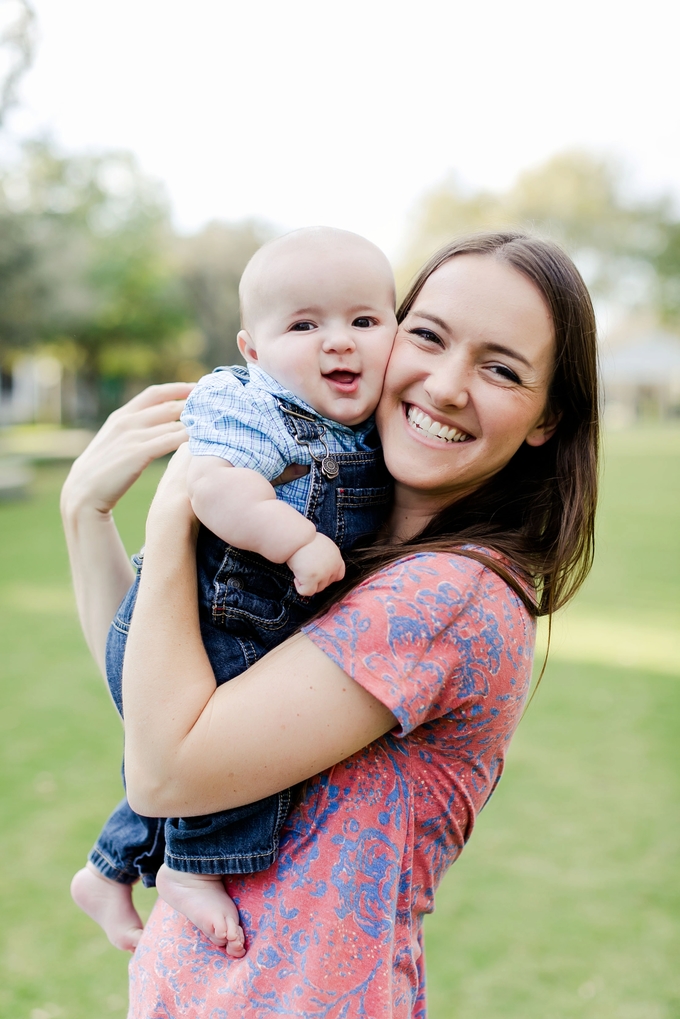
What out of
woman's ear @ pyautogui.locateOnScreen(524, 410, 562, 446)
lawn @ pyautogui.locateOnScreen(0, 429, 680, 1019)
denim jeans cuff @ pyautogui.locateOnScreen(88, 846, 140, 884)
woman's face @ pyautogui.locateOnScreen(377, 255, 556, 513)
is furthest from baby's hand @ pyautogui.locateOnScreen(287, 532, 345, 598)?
lawn @ pyautogui.locateOnScreen(0, 429, 680, 1019)

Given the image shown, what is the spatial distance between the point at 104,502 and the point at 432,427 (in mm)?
745

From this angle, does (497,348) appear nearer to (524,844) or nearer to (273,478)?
(273,478)

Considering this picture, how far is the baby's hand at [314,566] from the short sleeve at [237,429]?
0.16 m

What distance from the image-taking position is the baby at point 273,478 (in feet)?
4.85

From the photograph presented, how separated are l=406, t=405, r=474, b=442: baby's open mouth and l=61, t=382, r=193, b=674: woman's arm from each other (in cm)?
49

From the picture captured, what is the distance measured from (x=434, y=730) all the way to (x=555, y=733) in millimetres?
5143

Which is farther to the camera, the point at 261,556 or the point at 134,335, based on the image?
the point at 134,335

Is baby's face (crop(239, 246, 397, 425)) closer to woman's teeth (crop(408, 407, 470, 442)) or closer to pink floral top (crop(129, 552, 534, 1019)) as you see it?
woman's teeth (crop(408, 407, 470, 442))

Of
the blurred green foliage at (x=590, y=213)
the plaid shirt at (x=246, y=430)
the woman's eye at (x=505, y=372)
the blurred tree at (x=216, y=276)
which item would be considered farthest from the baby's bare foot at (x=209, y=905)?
the blurred green foliage at (x=590, y=213)

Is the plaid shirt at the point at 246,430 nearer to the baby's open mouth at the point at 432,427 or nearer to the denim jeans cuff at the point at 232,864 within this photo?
the baby's open mouth at the point at 432,427

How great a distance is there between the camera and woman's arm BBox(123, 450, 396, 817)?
140 cm

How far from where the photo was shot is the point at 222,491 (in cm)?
147

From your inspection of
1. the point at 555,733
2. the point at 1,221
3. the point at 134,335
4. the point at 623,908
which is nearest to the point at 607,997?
the point at 623,908

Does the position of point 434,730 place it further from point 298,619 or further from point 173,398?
point 173,398
